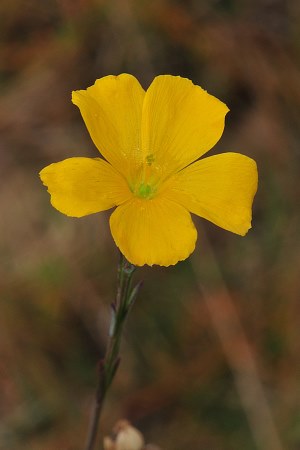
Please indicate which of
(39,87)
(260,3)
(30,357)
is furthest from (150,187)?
(260,3)

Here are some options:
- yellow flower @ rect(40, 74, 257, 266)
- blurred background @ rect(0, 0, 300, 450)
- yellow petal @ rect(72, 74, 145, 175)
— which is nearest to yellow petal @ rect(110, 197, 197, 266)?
yellow flower @ rect(40, 74, 257, 266)

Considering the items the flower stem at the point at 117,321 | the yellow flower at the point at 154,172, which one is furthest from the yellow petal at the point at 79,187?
the flower stem at the point at 117,321

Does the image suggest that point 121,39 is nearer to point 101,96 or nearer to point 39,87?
point 39,87

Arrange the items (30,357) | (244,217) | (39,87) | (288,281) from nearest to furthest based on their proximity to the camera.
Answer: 1. (244,217)
2. (30,357)
3. (288,281)
4. (39,87)

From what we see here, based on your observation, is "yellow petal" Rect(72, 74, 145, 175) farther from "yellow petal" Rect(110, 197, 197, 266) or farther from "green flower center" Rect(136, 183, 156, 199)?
"yellow petal" Rect(110, 197, 197, 266)

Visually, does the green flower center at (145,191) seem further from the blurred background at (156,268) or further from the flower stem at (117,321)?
the blurred background at (156,268)

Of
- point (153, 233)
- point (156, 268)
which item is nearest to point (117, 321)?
point (153, 233)

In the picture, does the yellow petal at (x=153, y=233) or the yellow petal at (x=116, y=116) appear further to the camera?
the yellow petal at (x=116, y=116)
